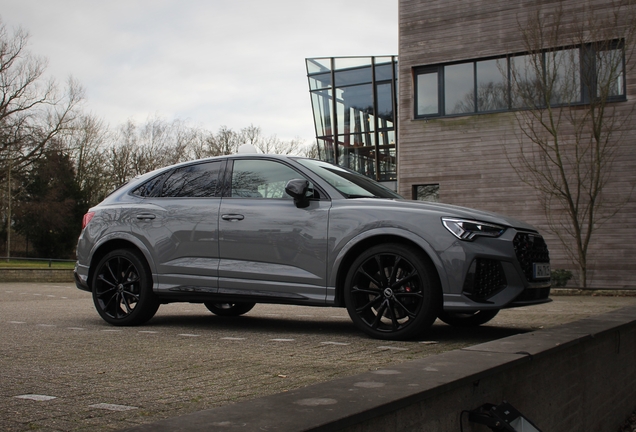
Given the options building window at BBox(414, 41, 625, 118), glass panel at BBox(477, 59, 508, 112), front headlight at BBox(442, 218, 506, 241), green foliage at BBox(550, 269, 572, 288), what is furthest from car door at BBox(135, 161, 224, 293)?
glass panel at BBox(477, 59, 508, 112)

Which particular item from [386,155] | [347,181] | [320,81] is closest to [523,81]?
[386,155]

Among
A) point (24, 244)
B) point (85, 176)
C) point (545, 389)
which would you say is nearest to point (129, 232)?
point (545, 389)

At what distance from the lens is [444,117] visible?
19.8 m

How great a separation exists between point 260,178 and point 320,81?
26301 mm

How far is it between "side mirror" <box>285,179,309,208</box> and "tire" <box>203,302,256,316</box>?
238 cm

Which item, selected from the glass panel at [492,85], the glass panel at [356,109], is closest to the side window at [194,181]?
the glass panel at [492,85]

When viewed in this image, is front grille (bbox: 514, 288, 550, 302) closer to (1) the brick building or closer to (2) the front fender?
(2) the front fender

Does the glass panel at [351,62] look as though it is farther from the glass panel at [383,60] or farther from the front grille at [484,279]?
the front grille at [484,279]

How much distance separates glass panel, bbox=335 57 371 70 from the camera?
103 feet

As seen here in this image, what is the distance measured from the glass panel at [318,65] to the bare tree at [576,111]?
46.7 feet

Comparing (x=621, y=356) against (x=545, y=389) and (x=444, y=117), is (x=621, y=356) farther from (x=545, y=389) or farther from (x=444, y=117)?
(x=444, y=117)

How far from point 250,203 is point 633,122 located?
14556mm

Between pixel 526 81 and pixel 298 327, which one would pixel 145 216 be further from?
pixel 526 81

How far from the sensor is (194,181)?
6664mm
